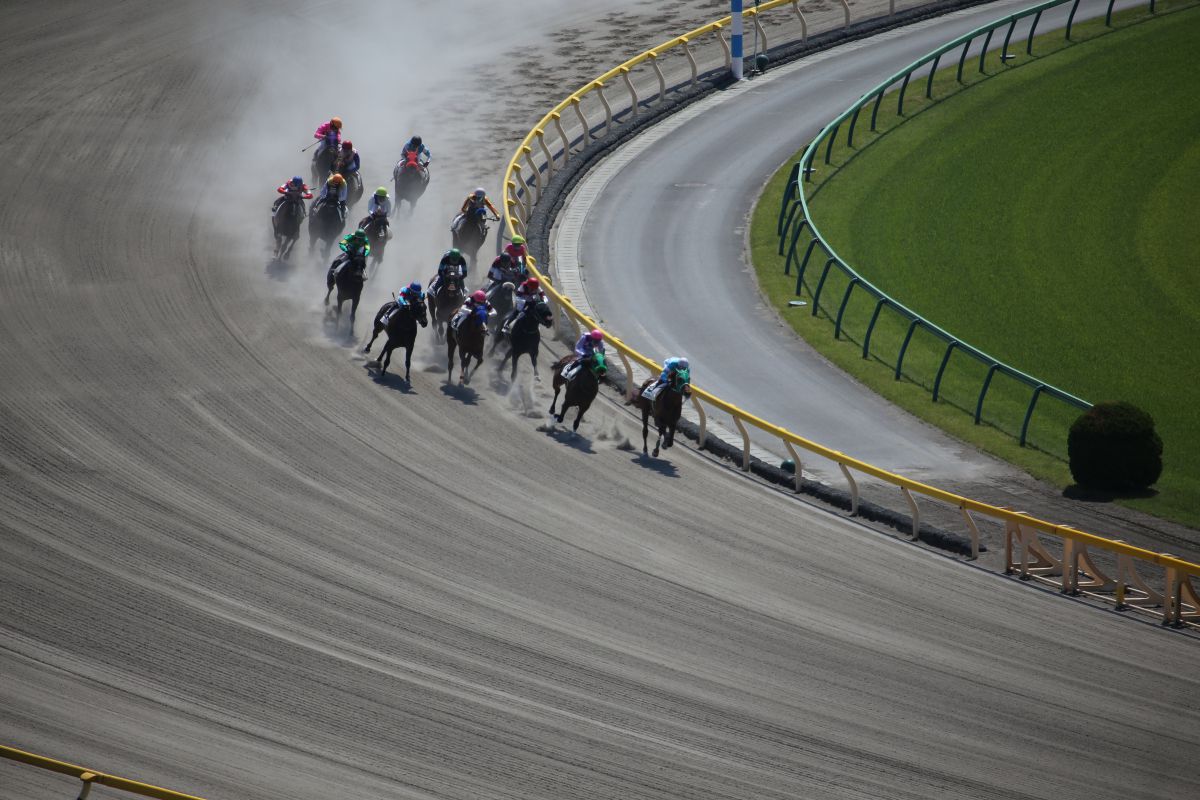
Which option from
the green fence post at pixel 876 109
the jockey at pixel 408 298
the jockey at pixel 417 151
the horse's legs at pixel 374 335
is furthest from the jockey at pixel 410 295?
the green fence post at pixel 876 109

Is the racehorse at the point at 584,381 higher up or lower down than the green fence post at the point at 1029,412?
lower down

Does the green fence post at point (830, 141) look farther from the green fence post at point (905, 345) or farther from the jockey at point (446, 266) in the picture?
the jockey at point (446, 266)

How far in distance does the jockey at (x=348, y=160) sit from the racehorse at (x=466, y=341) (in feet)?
23.0

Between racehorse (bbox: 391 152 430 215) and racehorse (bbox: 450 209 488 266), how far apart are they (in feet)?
7.76

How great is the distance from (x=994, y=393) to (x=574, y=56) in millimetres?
18153

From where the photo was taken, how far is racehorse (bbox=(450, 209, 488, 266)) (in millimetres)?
24672

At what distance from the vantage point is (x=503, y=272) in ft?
72.2

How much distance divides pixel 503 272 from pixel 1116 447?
921 cm

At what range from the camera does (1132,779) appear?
12500mm

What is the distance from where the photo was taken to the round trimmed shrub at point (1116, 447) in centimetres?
1844

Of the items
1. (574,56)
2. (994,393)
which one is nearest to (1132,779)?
(994,393)

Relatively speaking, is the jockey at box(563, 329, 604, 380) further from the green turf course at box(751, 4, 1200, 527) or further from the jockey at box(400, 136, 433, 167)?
the jockey at box(400, 136, 433, 167)

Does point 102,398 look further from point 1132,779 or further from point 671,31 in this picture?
point 671,31

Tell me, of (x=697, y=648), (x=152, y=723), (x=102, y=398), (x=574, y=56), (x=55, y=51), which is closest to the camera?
(x=152, y=723)
